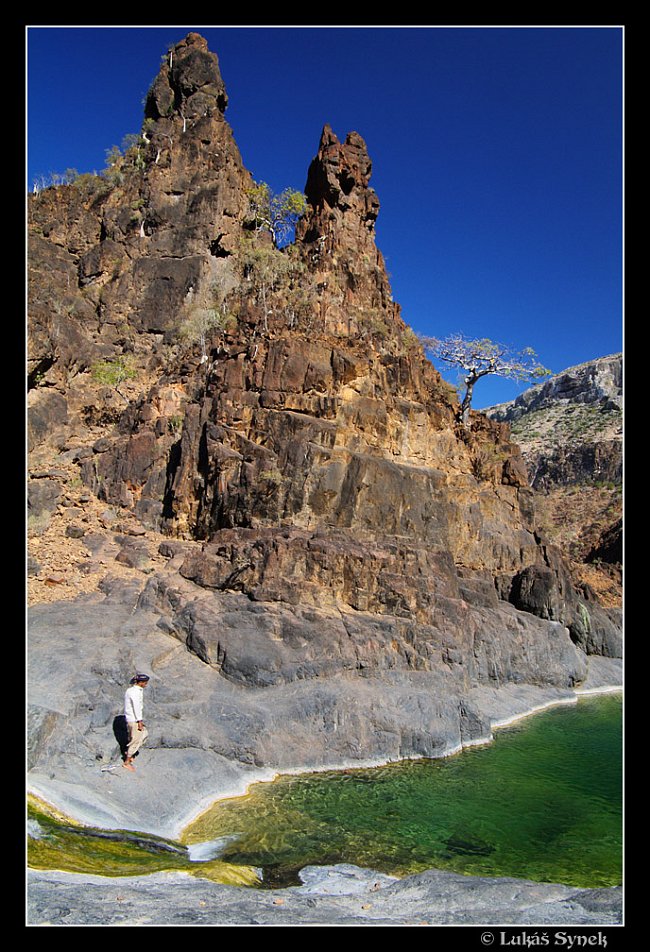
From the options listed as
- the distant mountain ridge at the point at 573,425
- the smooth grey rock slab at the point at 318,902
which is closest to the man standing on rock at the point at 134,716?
the smooth grey rock slab at the point at 318,902

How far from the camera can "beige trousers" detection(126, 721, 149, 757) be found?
1373 centimetres

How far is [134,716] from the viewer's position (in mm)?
13570

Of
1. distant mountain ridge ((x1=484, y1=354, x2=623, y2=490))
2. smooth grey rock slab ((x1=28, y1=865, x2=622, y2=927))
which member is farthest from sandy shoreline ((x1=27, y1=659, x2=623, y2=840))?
distant mountain ridge ((x1=484, y1=354, x2=623, y2=490))

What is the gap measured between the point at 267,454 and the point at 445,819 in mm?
14849

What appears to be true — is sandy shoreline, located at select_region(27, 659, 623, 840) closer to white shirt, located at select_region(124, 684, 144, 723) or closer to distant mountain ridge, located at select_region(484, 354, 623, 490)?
white shirt, located at select_region(124, 684, 144, 723)

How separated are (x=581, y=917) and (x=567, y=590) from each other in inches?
1112

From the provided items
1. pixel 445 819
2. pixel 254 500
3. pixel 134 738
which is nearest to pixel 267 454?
pixel 254 500

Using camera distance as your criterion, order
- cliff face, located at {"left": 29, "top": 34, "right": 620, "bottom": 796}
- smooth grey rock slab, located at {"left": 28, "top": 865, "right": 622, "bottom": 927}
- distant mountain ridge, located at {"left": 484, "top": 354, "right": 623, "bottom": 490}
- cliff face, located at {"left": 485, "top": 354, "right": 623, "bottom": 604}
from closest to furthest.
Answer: smooth grey rock slab, located at {"left": 28, "top": 865, "right": 622, "bottom": 927}
cliff face, located at {"left": 29, "top": 34, "right": 620, "bottom": 796}
cliff face, located at {"left": 485, "top": 354, "right": 623, "bottom": 604}
distant mountain ridge, located at {"left": 484, "top": 354, "right": 623, "bottom": 490}

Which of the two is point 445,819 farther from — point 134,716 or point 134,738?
point 134,716

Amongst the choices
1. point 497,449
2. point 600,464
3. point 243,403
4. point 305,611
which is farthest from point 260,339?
point 600,464

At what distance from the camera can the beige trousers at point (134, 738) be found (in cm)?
1373

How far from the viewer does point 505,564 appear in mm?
34094

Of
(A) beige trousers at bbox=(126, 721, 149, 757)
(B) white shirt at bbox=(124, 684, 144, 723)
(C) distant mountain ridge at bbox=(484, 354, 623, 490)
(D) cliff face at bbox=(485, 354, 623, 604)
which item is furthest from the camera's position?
(C) distant mountain ridge at bbox=(484, 354, 623, 490)

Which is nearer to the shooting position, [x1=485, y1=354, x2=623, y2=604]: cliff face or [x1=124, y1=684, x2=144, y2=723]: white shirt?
[x1=124, y1=684, x2=144, y2=723]: white shirt
